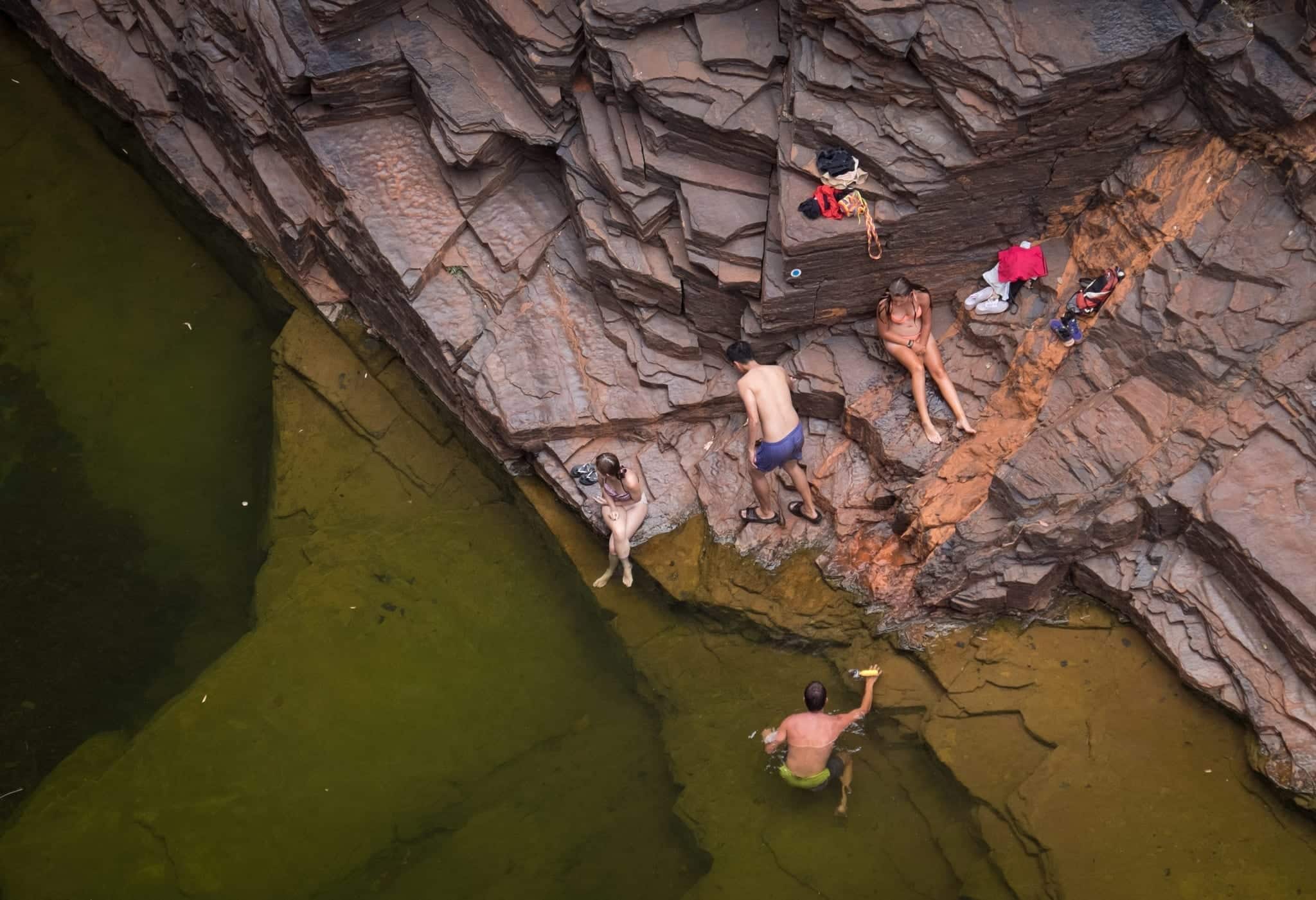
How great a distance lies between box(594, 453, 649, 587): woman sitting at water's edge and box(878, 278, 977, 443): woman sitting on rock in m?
1.94

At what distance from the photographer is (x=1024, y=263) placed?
7637mm

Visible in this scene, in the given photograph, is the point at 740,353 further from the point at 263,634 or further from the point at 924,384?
the point at 263,634

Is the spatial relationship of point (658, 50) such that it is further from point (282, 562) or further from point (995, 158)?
point (282, 562)

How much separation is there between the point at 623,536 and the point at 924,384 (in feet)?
7.32

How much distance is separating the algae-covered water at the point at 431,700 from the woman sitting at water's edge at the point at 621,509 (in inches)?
8.5

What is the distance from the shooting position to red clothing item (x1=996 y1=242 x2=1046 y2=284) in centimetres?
764

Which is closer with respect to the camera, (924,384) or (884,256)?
(884,256)

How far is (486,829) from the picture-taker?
777 cm

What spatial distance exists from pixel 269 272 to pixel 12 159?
280 centimetres

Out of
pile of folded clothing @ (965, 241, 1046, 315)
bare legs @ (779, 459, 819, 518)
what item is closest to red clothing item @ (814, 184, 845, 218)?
pile of folded clothing @ (965, 241, 1046, 315)

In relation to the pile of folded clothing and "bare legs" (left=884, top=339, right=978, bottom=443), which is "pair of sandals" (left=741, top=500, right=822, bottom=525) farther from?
the pile of folded clothing

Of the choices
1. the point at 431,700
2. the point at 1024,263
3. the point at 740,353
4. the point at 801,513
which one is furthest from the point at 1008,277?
the point at 431,700

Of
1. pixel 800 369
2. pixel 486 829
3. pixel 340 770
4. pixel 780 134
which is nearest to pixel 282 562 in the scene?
pixel 340 770

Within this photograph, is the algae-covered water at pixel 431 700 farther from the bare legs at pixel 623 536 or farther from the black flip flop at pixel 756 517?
the black flip flop at pixel 756 517
